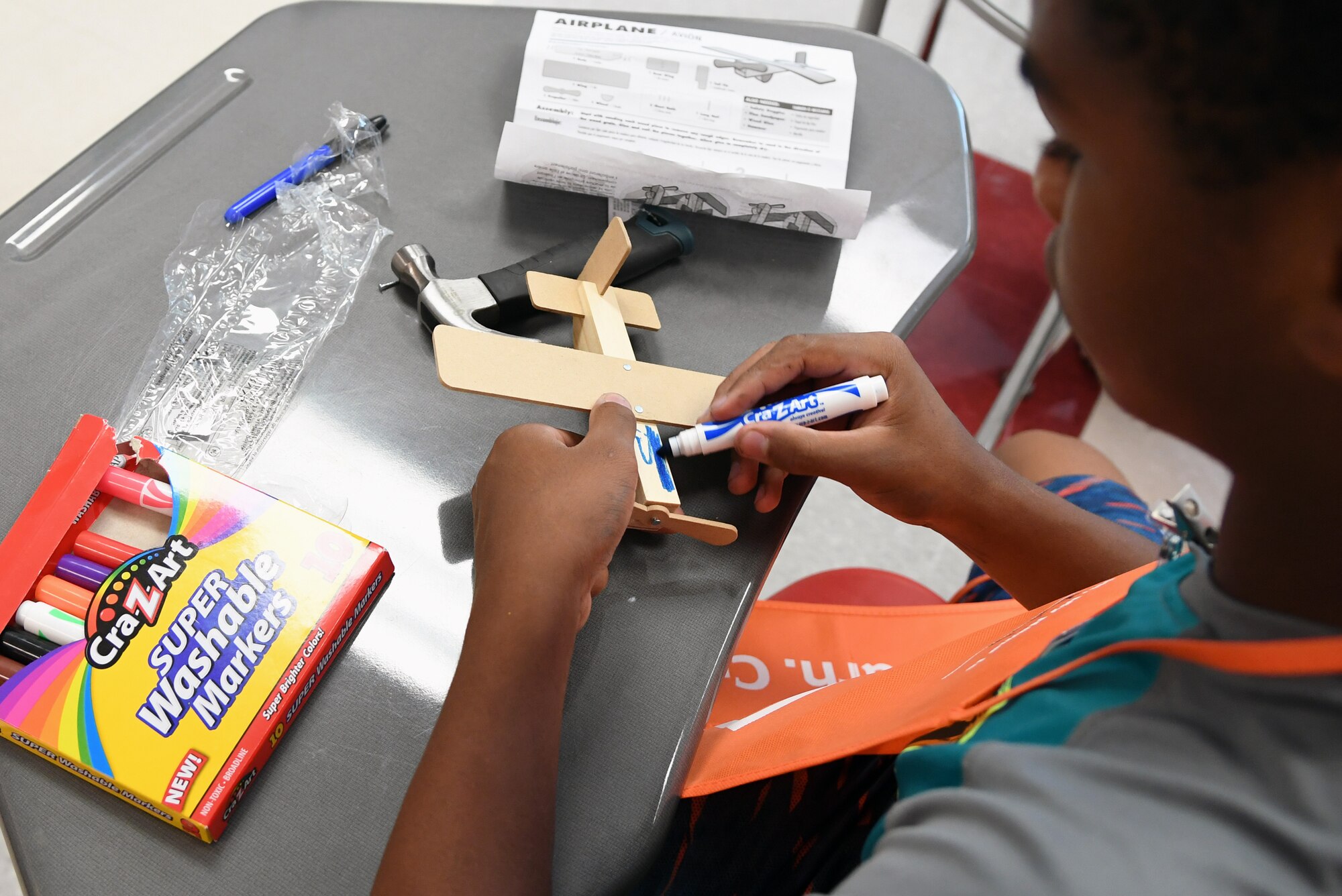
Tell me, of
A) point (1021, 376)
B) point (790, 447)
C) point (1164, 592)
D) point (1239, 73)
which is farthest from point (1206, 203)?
point (1021, 376)

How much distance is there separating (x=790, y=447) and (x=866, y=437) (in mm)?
63

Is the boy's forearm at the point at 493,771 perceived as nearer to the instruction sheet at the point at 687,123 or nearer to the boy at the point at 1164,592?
the boy at the point at 1164,592

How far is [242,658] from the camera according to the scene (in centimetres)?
51

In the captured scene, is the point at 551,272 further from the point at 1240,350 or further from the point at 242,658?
the point at 1240,350

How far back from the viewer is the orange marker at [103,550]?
54 centimetres

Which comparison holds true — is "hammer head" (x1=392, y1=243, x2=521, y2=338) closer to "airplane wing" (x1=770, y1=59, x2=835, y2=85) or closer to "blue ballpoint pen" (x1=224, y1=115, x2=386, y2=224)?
"blue ballpoint pen" (x1=224, y1=115, x2=386, y2=224)

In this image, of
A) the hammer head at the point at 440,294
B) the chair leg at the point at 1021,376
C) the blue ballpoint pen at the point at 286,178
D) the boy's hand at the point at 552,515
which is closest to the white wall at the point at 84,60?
the chair leg at the point at 1021,376

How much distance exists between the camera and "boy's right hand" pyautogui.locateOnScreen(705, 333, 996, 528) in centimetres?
62

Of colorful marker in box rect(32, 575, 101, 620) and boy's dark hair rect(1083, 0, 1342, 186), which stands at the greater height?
boy's dark hair rect(1083, 0, 1342, 186)

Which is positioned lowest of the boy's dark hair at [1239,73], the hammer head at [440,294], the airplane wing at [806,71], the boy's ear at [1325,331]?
the hammer head at [440,294]

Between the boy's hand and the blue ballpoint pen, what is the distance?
14.1 inches

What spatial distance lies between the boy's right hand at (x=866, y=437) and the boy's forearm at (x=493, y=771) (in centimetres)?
19

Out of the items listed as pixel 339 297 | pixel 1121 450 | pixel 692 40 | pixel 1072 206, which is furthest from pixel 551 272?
pixel 1121 450

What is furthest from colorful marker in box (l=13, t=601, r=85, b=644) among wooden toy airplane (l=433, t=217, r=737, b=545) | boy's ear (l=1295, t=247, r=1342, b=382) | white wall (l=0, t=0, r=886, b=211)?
white wall (l=0, t=0, r=886, b=211)
